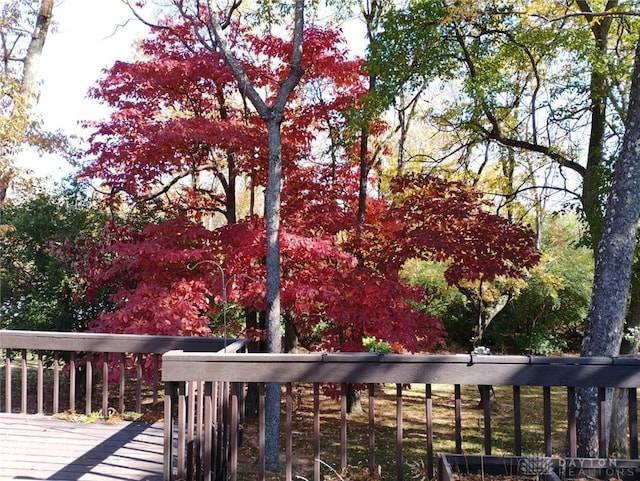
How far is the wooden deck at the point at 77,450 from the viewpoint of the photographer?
9.25 ft

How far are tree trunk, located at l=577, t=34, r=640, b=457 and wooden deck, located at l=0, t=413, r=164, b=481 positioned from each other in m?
3.04

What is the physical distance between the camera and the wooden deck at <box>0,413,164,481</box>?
2.82 meters

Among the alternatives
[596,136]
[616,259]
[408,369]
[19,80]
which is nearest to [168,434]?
[408,369]

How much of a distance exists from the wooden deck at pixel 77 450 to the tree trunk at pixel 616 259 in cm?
304

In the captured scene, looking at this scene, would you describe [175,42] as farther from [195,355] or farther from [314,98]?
[195,355]

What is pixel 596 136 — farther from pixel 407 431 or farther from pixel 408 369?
pixel 408 369

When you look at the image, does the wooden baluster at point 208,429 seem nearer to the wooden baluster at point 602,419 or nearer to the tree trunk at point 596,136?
the wooden baluster at point 602,419

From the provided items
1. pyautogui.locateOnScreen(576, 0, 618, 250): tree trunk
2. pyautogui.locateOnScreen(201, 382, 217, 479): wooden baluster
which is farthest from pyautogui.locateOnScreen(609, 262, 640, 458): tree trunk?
pyautogui.locateOnScreen(201, 382, 217, 479): wooden baluster

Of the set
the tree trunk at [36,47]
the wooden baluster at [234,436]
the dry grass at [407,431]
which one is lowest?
the dry grass at [407,431]

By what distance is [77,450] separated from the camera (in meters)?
3.16

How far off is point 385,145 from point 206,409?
5.65 metres

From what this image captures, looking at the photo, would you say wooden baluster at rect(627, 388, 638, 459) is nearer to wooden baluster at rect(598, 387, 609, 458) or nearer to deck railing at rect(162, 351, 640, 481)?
deck railing at rect(162, 351, 640, 481)

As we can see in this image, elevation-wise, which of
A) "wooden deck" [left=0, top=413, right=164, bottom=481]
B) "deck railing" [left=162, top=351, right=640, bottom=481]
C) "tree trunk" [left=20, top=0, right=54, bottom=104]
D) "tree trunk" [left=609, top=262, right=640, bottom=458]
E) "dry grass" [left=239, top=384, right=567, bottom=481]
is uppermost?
"tree trunk" [left=20, top=0, right=54, bottom=104]

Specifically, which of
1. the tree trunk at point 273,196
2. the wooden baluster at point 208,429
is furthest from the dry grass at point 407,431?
the wooden baluster at point 208,429
